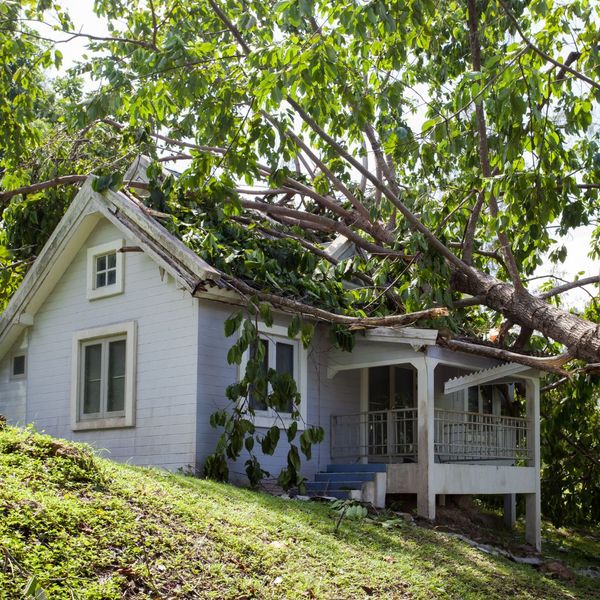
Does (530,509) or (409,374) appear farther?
(409,374)

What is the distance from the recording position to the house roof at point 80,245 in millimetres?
14398

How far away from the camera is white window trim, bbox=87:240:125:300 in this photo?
16.2 metres

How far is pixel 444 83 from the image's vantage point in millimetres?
16438

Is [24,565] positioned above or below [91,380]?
below

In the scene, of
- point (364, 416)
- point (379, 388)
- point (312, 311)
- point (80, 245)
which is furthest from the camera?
point (379, 388)

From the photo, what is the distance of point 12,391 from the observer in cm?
1805

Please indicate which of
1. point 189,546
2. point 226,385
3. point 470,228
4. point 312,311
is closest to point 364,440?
point 226,385

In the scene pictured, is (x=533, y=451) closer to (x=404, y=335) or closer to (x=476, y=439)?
(x=476, y=439)

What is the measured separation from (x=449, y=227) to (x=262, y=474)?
588 centimetres

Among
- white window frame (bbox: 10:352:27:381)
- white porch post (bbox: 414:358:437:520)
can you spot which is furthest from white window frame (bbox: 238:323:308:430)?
white window frame (bbox: 10:352:27:381)

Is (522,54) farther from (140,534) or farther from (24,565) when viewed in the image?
(24,565)

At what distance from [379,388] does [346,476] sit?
9.89 feet

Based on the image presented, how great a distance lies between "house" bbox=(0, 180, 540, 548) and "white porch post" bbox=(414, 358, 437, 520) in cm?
2

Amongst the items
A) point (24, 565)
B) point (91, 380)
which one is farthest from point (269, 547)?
point (91, 380)
